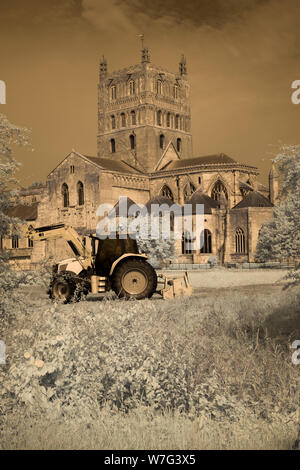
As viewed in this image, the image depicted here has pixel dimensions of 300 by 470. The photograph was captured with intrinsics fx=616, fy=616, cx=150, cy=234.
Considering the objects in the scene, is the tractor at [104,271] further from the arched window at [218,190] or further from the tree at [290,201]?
the arched window at [218,190]

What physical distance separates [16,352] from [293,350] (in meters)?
5.56

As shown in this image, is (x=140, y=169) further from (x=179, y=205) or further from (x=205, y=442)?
(x=205, y=442)

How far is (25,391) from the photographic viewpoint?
837 centimetres

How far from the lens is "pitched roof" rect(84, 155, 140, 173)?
68.4 meters

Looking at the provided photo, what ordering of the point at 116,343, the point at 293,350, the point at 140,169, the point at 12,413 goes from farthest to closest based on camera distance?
the point at 140,169 → the point at 293,350 → the point at 116,343 → the point at 12,413

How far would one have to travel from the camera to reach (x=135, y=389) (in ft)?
30.1

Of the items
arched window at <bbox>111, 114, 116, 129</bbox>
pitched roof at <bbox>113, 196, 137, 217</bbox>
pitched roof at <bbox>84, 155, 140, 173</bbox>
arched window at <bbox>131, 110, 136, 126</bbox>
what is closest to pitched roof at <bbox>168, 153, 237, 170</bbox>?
pitched roof at <bbox>84, 155, 140, 173</bbox>

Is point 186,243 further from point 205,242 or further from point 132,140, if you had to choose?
point 132,140

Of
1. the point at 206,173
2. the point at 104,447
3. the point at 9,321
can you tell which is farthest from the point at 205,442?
the point at 206,173

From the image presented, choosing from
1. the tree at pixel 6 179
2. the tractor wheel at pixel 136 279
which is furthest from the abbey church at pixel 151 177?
the tree at pixel 6 179

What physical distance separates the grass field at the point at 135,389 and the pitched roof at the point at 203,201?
50.0m

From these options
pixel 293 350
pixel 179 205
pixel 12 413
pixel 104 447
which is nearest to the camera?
pixel 104 447

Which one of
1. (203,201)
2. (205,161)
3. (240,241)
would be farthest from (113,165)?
(240,241)

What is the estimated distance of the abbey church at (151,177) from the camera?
58969mm
